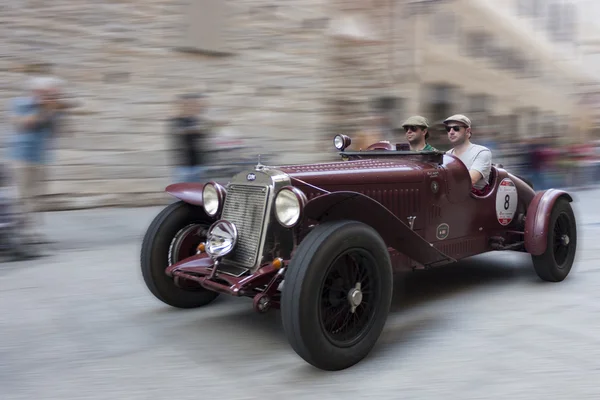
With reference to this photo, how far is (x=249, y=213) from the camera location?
12.7 feet

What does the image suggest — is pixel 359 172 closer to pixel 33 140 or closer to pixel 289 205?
pixel 289 205

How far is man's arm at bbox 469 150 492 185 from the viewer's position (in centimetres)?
499

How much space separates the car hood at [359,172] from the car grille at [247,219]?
26 centimetres

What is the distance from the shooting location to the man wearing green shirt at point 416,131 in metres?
5.32

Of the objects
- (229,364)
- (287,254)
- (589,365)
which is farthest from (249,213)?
(589,365)

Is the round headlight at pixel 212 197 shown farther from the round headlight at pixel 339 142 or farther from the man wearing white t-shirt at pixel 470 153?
the man wearing white t-shirt at pixel 470 153

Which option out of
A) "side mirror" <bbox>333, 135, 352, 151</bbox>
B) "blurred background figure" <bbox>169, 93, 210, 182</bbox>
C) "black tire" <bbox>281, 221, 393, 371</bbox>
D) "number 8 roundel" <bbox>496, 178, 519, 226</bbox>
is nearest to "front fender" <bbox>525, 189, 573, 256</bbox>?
"number 8 roundel" <bbox>496, 178, 519, 226</bbox>

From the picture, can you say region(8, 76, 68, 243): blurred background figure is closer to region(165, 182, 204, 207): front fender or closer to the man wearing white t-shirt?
region(165, 182, 204, 207): front fender

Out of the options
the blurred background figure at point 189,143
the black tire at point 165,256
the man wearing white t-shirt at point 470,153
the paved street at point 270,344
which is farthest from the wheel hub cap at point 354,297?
the blurred background figure at point 189,143

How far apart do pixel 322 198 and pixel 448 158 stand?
170 centimetres

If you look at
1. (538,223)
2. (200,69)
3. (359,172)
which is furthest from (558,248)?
(200,69)

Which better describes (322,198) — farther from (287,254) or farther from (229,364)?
(229,364)

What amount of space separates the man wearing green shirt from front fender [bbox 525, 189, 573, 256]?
1045 mm

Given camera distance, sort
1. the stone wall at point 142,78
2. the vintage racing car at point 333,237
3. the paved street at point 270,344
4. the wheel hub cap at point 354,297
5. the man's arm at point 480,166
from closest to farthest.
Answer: the paved street at point 270,344
the vintage racing car at point 333,237
the wheel hub cap at point 354,297
the man's arm at point 480,166
the stone wall at point 142,78
